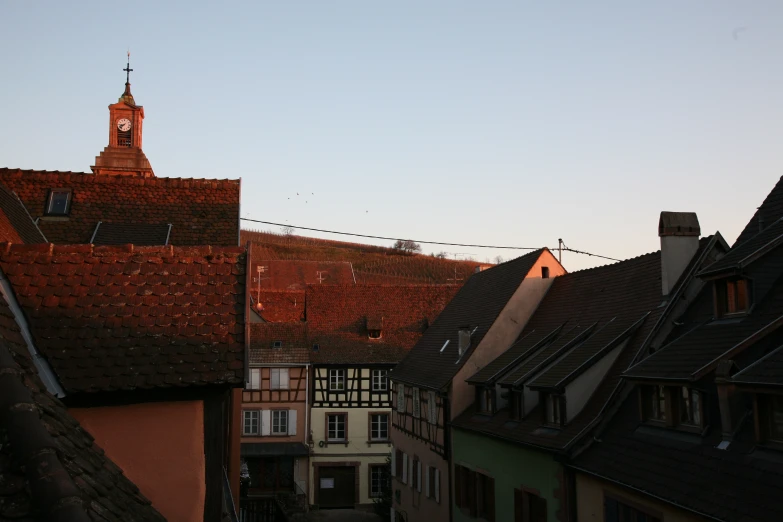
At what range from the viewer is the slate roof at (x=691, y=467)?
9.44 meters

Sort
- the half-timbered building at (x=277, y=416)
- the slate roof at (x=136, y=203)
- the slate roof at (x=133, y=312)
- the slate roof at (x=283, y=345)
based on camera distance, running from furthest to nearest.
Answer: the slate roof at (x=283, y=345)
the half-timbered building at (x=277, y=416)
the slate roof at (x=136, y=203)
the slate roof at (x=133, y=312)

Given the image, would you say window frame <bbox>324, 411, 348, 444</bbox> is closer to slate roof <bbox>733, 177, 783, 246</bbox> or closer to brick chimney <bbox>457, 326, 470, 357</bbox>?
brick chimney <bbox>457, 326, 470, 357</bbox>

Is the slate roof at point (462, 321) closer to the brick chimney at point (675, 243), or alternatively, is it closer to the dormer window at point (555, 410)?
the dormer window at point (555, 410)

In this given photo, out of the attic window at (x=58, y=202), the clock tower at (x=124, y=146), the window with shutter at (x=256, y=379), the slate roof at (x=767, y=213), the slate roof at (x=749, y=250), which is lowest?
the window with shutter at (x=256, y=379)

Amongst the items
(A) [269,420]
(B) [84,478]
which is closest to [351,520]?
(A) [269,420]

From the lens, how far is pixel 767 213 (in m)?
12.8

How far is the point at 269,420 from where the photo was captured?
123 feet

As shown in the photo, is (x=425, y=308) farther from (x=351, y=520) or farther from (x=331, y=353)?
(x=351, y=520)

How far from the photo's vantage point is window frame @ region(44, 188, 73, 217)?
643 inches

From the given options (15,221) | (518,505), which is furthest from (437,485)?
(15,221)

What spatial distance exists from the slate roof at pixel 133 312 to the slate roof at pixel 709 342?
272 inches

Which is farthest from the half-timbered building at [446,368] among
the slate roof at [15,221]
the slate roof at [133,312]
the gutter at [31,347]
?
the gutter at [31,347]

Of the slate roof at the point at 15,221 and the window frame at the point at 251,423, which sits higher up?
the slate roof at the point at 15,221

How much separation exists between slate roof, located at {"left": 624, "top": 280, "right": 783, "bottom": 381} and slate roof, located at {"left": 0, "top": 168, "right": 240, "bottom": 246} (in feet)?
27.7
